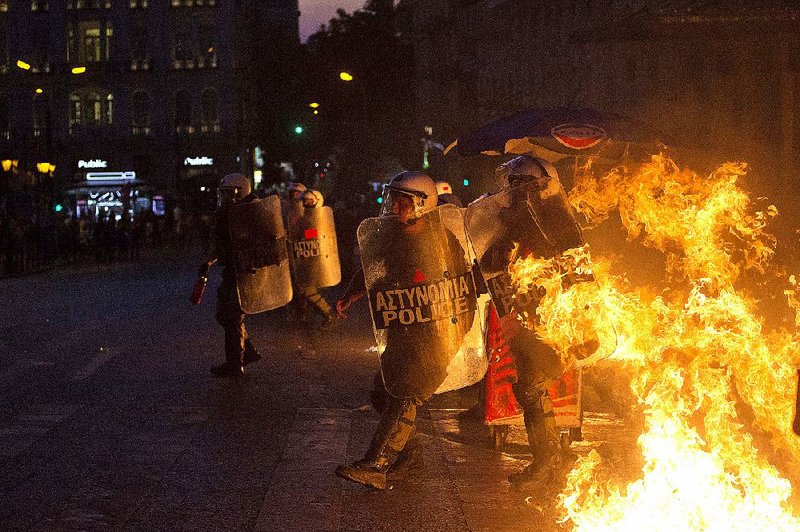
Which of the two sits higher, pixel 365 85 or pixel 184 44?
pixel 184 44

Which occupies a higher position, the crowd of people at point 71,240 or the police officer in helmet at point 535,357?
the police officer in helmet at point 535,357

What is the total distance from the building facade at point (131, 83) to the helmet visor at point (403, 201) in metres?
63.8

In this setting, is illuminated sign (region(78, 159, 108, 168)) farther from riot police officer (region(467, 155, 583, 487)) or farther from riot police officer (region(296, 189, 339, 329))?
riot police officer (region(467, 155, 583, 487))

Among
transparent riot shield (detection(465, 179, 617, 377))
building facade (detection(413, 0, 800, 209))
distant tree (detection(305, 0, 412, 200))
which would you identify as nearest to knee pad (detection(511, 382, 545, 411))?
transparent riot shield (detection(465, 179, 617, 377))

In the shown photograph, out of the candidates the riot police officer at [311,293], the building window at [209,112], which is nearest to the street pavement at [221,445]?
the riot police officer at [311,293]

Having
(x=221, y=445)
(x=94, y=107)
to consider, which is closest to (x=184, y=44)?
(x=94, y=107)

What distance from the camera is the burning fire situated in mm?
5621

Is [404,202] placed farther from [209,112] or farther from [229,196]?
[209,112]

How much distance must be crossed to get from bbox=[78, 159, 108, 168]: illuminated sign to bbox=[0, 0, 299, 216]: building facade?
0.08 m

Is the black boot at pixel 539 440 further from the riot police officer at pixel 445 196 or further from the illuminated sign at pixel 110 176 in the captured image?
the illuminated sign at pixel 110 176

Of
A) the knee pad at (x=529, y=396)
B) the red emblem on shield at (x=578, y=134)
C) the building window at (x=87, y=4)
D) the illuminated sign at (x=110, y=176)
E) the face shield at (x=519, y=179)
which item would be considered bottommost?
the knee pad at (x=529, y=396)

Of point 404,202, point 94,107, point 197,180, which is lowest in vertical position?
point 197,180

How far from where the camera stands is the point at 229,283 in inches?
439

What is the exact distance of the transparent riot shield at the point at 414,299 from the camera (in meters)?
6.70
